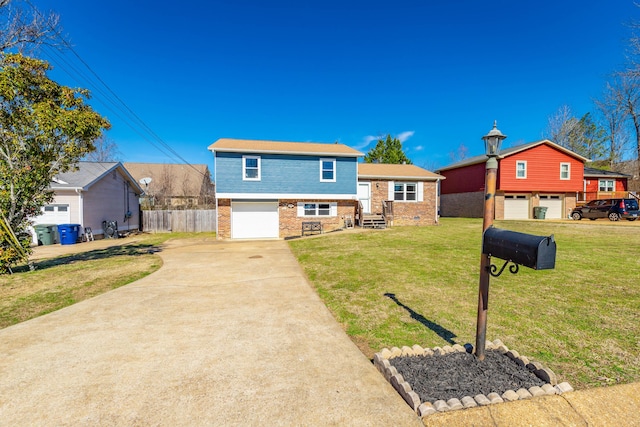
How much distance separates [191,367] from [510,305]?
195 inches

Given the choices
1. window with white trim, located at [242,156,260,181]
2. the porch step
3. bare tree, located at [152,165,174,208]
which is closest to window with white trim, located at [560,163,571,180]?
the porch step

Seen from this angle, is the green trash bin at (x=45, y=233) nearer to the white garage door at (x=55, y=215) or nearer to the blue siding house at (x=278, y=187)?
the white garage door at (x=55, y=215)

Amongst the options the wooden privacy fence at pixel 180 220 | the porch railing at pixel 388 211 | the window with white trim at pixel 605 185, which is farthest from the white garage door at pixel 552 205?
the wooden privacy fence at pixel 180 220

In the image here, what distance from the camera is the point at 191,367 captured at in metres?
3.08

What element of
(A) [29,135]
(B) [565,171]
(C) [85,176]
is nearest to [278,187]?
(A) [29,135]

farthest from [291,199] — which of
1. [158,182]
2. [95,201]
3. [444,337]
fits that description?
[158,182]

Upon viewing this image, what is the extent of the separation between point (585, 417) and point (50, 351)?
5662 millimetres

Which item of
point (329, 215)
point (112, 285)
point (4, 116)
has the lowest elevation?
point (112, 285)

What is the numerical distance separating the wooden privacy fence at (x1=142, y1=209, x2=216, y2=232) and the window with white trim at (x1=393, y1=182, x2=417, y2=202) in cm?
1330

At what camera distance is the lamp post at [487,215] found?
9.72 feet

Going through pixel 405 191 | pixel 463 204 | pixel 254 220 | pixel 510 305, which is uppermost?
pixel 405 191

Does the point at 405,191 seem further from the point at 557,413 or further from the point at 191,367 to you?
the point at 191,367

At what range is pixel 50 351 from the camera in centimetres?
344

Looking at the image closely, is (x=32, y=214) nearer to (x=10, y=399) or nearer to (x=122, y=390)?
(x=10, y=399)
